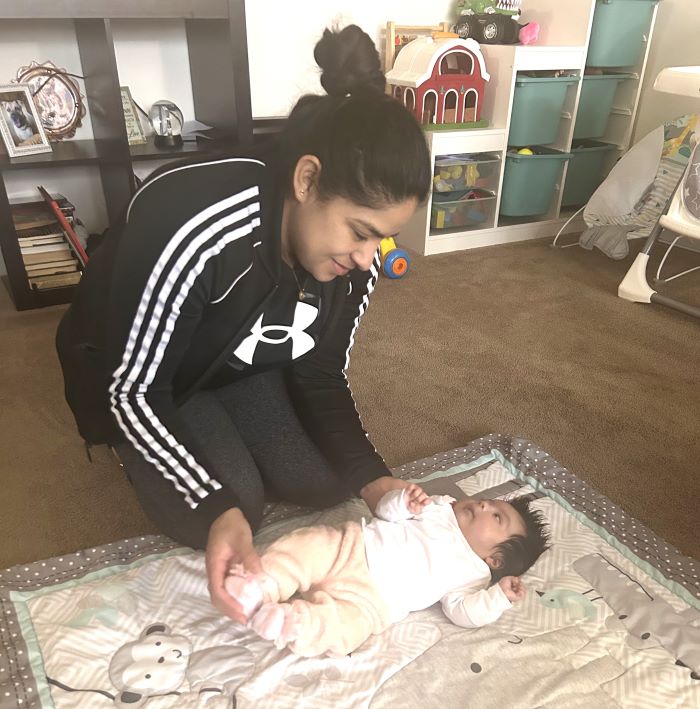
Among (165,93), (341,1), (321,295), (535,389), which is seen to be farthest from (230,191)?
(341,1)

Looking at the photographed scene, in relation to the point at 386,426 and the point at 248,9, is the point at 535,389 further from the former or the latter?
the point at 248,9

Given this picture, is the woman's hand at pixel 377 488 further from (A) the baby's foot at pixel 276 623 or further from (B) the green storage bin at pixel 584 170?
(B) the green storage bin at pixel 584 170

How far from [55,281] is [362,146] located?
1.86 m

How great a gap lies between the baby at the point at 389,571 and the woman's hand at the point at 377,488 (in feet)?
0.14

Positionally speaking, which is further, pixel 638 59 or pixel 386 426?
pixel 638 59

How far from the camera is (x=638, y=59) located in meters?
3.00

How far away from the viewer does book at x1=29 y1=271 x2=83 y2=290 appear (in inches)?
94.0

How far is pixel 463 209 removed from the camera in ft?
9.95

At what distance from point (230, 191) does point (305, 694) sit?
77cm

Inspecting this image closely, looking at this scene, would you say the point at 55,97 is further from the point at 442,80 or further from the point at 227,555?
the point at 227,555

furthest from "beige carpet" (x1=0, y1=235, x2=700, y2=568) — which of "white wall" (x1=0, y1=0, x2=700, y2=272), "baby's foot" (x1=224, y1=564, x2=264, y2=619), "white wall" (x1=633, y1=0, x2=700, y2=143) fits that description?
"white wall" (x1=633, y1=0, x2=700, y2=143)

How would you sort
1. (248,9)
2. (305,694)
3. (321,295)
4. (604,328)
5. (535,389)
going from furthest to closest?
1. (248,9)
2. (604,328)
3. (535,389)
4. (321,295)
5. (305,694)

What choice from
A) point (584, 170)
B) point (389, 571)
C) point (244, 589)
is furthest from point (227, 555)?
point (584, 170)

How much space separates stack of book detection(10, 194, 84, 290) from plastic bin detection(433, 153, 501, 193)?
1495mm
